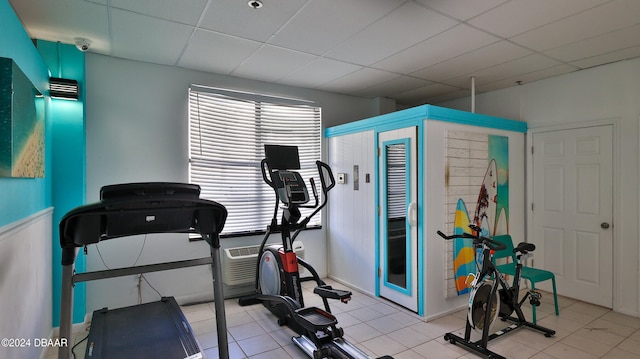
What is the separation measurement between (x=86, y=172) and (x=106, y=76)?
1055 millimetres

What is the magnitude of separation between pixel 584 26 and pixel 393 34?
5.34ft

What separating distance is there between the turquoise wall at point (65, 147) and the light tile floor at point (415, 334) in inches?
25.4

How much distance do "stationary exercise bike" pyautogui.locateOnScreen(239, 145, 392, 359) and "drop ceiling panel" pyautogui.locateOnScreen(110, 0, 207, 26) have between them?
1441mm

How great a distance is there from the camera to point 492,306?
9.52 ft

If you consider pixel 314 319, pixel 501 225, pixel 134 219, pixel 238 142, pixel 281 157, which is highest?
pixel 238 142

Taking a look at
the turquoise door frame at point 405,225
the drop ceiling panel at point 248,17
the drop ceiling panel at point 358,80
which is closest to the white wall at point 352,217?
the turquoise door frame at point 405,225

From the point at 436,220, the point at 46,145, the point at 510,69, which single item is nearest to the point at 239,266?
the point at 46,145

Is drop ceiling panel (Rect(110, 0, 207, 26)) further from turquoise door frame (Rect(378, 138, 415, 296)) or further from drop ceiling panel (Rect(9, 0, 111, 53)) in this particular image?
turquoise door frame (Rect(378, 138, 415, 296))

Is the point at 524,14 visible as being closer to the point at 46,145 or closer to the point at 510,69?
the point at 510,69

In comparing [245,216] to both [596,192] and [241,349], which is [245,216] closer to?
[241,349]

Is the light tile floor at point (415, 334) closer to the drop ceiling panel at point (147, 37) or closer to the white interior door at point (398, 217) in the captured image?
the white interior door at point (398, 217)

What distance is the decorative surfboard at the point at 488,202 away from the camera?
156 inches

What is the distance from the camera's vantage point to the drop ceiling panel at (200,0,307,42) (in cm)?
247

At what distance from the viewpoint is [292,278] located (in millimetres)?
3332
